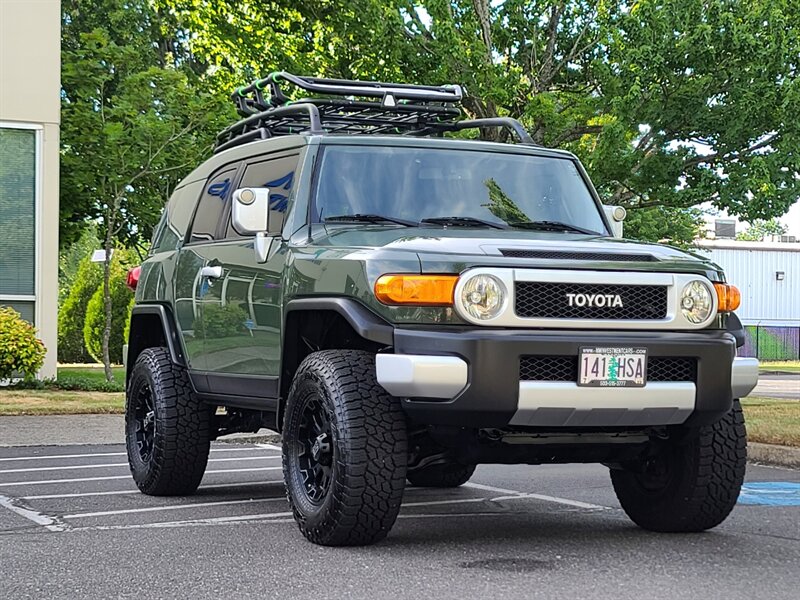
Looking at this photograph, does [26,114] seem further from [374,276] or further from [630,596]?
[630,596]

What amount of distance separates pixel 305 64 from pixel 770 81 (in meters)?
6.54

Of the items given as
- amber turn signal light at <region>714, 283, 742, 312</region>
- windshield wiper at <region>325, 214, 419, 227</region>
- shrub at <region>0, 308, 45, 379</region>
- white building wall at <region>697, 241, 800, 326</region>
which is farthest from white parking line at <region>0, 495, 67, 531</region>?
white building wall at <region>697, 241, 800, 326</region>

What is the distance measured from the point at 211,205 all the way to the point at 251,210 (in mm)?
1689

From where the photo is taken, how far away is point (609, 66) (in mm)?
19266

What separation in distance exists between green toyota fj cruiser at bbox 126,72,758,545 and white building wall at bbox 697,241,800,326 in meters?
56.1

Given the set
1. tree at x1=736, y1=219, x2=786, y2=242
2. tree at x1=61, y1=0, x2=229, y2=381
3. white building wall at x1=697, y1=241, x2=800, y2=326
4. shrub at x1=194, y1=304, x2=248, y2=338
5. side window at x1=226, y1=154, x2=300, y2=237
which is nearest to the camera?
side window at x1=226, y1=154, x2=300, y2=237

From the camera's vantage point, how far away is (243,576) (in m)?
5.75

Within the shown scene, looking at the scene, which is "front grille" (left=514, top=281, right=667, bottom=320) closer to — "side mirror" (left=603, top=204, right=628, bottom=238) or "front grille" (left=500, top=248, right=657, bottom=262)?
"front grille" (left=500, top=248, right=657, bottom=262)

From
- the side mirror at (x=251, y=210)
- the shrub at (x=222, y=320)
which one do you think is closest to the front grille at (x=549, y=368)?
the side mirror at (x=251, y=210)

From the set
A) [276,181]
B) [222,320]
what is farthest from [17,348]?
[276,181]

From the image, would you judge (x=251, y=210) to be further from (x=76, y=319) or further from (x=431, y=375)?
(x=76, y=319)

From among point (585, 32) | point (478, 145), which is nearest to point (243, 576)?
point (478, 145)

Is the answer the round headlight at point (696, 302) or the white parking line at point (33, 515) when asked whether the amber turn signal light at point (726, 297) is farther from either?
the white parking line at point (33, 515)

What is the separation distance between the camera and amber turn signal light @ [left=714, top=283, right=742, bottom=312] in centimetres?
664
